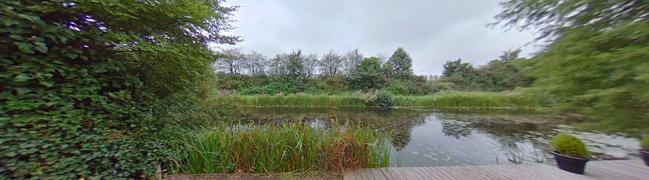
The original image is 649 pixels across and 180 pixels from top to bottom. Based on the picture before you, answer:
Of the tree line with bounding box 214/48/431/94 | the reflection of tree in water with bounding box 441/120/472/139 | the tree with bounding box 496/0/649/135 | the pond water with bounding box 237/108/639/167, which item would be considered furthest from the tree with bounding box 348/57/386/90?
the tree with bounding box 496/0/649/135

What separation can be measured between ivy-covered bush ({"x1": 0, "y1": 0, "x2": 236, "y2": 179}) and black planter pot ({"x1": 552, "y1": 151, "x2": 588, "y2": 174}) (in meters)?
4.76

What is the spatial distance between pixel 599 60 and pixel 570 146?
2444mm

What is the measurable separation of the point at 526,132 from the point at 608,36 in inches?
252

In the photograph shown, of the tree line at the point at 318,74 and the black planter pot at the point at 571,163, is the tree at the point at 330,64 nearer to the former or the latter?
the tree line at the point at 318,74

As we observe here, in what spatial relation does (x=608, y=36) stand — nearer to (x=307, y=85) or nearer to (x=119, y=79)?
(x=119, y=79)

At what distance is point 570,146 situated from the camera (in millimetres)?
2383

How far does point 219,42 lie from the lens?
9.12ft

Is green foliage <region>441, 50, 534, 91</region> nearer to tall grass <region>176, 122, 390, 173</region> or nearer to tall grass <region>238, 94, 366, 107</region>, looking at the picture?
tall grass <region>176, 122, 390, 173</region>

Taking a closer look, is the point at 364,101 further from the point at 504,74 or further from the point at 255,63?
the point at 255,63

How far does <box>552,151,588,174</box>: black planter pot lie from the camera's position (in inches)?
90.3

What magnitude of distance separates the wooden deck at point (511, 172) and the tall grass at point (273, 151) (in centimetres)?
26

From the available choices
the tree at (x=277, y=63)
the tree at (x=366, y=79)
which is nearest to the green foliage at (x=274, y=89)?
the tree at (x=277, y=63)

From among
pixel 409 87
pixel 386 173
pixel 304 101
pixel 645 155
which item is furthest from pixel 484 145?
pixel 409 87

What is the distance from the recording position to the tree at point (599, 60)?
91cm
